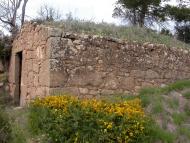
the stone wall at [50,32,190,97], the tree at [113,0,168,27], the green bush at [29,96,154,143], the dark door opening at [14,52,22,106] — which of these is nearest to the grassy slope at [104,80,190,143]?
the green bush at [29,96,154,143]

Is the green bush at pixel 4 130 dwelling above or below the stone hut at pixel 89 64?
below

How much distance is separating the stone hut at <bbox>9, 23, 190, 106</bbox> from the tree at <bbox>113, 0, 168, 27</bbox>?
5447 millimetres

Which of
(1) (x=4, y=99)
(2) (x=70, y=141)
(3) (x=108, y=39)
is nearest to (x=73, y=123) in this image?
(2) (x=70, y=141)

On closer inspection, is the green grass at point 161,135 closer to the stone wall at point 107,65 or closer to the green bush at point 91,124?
the green bush at point 91,124

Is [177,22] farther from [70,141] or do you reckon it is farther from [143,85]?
[70,141]

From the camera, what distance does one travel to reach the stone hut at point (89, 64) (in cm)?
904

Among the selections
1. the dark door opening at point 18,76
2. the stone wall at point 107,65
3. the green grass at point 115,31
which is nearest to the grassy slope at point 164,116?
the stone wall at point 107,65

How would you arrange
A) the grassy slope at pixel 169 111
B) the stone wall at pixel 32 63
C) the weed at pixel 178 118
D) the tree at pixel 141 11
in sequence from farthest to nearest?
the tree at pixel 141 11 → the stone wall at pixel 32 63 → the weed at pixel 178 118 → the grassy slope at pixel 169 111

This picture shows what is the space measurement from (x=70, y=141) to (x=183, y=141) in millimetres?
2071

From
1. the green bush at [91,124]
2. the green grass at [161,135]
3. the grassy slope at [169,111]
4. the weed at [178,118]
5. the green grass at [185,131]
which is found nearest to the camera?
the green bush at [91,124]

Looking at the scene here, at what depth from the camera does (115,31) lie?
1061 centimetres

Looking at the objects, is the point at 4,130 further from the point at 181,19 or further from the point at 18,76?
the point at 181,19

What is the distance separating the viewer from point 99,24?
11047mm

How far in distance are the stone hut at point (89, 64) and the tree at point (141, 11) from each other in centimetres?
545
